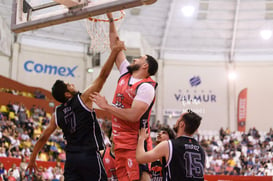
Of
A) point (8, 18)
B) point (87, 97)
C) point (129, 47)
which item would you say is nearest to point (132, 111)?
point (87, 97)

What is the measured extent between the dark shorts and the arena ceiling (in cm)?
2126

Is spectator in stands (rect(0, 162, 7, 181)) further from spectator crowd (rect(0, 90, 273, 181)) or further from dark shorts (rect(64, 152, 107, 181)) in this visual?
dark shorts (rect(64, 152, 107, 181))

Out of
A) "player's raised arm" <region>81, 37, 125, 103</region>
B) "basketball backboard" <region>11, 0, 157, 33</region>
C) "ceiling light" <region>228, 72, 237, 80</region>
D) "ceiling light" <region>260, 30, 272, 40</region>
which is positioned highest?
"ceiling light" <region>260, 30, 272, 40</region>

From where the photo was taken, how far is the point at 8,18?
22.0 meters

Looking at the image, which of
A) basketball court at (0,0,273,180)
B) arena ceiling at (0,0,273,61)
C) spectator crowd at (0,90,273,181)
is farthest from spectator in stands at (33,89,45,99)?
arena ceiling at (0,0,273,61)

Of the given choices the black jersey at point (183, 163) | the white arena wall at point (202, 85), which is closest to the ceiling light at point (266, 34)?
the white arena wall at point (202, 85)

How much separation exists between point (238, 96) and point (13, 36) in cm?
1449

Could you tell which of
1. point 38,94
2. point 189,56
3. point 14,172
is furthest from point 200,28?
point 14,172

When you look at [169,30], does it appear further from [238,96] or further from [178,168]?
[178,168]

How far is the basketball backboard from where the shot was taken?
15.1ft

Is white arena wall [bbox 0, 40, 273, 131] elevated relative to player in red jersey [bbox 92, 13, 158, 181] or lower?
elevated

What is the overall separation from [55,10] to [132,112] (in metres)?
1.71

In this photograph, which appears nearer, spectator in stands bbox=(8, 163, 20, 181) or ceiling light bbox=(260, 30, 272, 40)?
spectator in stands bbox=(8, 163, 20, 181)

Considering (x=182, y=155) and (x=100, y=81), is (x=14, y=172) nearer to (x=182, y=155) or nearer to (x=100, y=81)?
(x=100, y=81)
